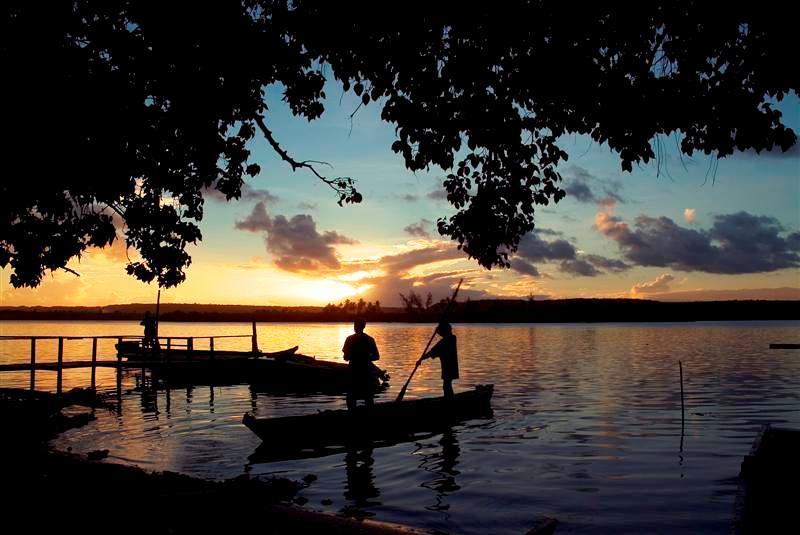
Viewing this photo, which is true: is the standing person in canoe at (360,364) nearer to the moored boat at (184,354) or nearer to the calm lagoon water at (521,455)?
the calm lagoon water at (521,455)

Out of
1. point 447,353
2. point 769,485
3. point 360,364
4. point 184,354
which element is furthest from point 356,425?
point 184,354

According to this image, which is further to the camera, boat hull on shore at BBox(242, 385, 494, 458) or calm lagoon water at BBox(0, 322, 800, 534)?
boat hull on shore at BBox(242, 385, 494, 458)

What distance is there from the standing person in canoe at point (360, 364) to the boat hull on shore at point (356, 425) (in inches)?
16.3

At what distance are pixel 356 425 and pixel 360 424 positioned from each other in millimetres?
124

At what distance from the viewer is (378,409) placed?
58.7 ft

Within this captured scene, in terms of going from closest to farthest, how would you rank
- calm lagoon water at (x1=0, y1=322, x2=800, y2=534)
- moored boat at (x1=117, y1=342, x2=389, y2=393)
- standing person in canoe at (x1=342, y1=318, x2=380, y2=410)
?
calm lagoon water at (x1=0, y1=322, x2=800, y2=534), standing person in canoe at (x1=342, y1=318, x2=380, y2=410), moored boat at (x1=117, y1=342, x2=389, y2=393)

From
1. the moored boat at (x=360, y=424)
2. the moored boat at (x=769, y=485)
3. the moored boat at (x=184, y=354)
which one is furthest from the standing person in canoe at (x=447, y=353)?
the moored boat at (x=184, y=354)

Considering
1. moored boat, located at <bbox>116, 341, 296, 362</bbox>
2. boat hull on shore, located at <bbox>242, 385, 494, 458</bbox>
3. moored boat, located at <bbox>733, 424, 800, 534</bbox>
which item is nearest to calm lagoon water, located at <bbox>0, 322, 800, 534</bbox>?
boat hull on shore, located at <bbox>242, 385, 494, 458</bbox>

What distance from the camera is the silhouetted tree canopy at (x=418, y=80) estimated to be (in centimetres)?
843

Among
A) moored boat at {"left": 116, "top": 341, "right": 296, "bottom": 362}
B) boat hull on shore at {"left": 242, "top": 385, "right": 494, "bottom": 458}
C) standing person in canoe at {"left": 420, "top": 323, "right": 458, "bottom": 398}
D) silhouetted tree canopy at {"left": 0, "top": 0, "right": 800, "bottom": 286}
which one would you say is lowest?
boat hull on shore at {"left": 242, "top": 385, "right": 494, "bottom": 458}

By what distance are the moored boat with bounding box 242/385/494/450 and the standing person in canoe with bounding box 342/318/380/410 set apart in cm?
40

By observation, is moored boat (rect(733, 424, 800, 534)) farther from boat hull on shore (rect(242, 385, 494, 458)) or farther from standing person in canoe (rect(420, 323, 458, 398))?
boat hull on shore (rect(242, 385, 494, 458))

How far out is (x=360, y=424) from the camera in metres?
17.3

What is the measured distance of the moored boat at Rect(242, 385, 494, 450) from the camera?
53.2ft
